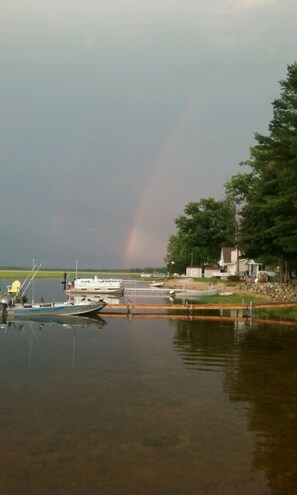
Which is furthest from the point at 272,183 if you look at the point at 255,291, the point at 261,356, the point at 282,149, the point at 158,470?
the point at 158,470

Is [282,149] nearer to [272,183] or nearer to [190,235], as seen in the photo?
[272,183]

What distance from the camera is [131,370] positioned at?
17750 millimetres

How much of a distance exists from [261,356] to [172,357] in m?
4.13

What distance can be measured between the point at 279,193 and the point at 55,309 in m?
21.1

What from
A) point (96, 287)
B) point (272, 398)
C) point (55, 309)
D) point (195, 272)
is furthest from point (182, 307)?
point (195, 272)

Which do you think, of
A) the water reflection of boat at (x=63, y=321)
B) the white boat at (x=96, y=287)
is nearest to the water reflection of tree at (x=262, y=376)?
the water reflection of boat at (x=63, y=321)

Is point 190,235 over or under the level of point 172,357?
over

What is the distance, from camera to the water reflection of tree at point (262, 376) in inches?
374

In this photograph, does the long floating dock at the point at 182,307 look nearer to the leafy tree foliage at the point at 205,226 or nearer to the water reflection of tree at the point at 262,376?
the water reflection of tree at the point at 262,376

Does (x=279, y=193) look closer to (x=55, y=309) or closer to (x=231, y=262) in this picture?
(x=55, y=309)

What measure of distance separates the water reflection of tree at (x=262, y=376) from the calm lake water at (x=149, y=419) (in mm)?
41

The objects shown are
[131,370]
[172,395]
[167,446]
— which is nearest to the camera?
[167,446]

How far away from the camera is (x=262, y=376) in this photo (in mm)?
16531

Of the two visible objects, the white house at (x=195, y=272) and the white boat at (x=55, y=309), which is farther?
the white house at (x=195, y=272)
